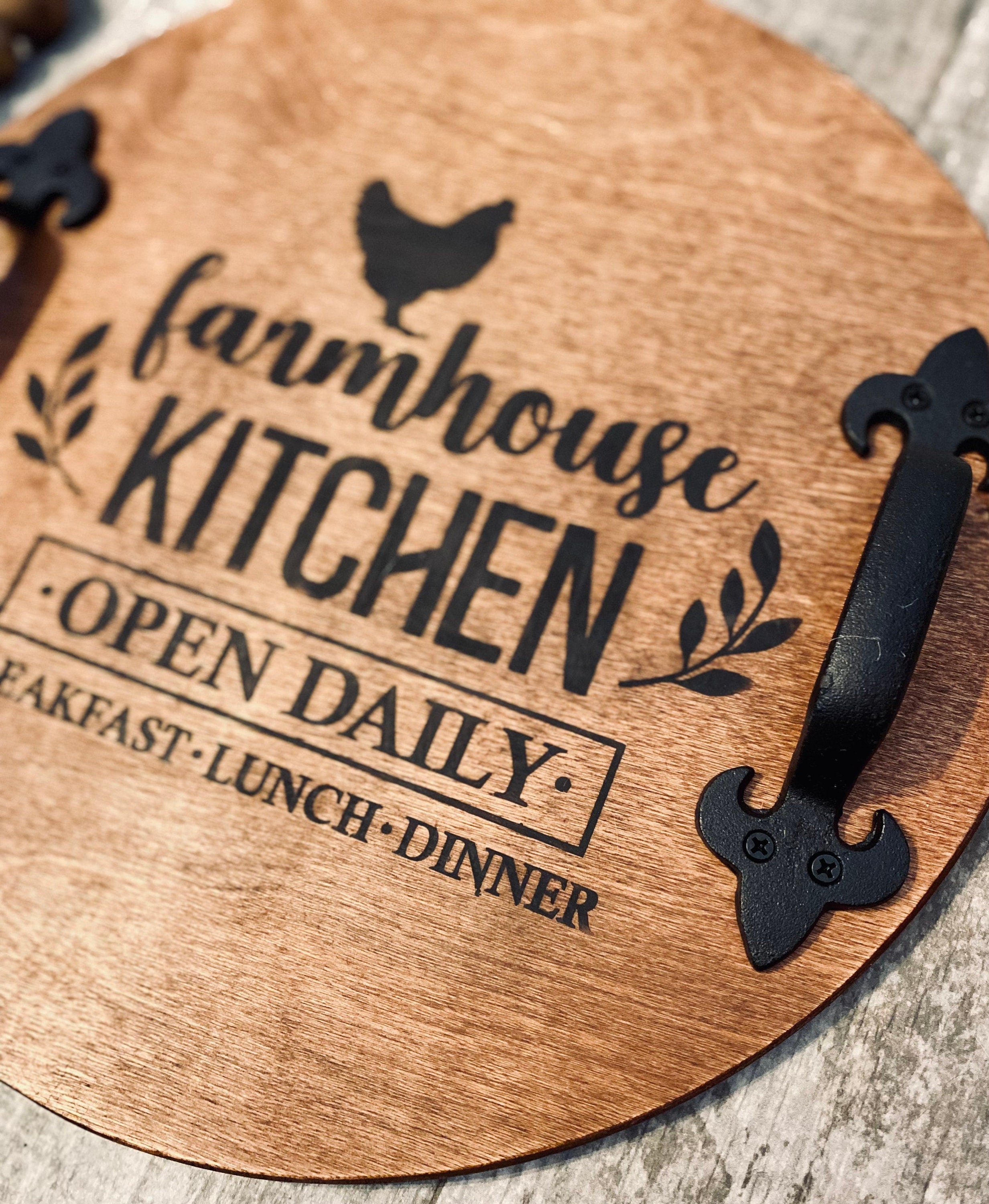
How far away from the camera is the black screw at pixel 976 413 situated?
32.6 inches

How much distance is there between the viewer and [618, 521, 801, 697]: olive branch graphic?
2.61 feet

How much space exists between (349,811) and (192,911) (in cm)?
15

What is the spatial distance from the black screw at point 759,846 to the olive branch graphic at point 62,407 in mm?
719

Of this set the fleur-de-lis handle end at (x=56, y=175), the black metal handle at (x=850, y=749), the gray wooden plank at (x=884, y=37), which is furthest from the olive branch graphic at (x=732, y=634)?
the fleur-de-lis handle end at (x=56, y=175)

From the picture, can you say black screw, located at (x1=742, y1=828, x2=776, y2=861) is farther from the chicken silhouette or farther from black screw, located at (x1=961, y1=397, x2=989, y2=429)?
the chicken silhouette

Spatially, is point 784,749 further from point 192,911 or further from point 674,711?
point 192,911

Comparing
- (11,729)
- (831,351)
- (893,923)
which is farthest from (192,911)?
(831,351)

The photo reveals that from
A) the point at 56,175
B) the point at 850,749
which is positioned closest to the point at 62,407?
the point at 56,175

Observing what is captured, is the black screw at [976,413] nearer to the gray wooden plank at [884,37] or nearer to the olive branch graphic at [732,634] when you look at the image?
the olive branch graphic at [732,634]

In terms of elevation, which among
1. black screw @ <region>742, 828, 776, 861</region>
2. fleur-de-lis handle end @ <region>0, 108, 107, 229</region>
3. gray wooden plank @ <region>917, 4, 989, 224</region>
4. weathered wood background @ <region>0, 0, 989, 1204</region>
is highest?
gray wooden plank @ <region>917, 4, 989, 224</region>

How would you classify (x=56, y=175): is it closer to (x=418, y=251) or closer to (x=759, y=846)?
(x=418, y=251)

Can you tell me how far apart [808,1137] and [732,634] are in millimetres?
387

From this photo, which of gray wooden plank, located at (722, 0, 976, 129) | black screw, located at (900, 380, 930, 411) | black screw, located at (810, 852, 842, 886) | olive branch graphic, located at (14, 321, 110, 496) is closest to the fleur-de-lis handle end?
olive branch graphic, located at (14, 321, 110, 496)

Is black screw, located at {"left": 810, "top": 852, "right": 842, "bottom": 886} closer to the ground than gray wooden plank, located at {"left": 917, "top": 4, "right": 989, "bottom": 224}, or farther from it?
closer to the ground
